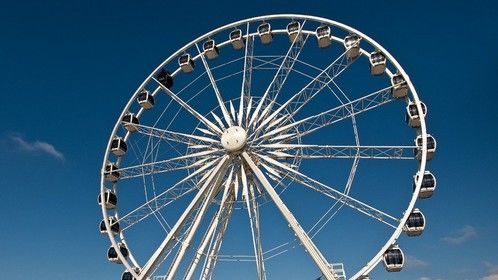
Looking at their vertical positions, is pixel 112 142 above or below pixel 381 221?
above

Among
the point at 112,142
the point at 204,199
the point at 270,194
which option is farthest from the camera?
the point at 112,142

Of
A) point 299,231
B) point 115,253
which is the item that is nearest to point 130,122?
point 115,253

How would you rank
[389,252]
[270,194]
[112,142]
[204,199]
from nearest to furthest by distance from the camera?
[389,252]
[270,194]
[204,199]
[112,142]

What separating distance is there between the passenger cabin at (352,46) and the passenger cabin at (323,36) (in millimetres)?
1078

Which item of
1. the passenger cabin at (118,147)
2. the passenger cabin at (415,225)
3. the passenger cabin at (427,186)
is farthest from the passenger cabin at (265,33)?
the passenger cabin at (415,225)

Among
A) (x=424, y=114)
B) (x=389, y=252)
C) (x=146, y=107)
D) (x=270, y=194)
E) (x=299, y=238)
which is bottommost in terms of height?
(x=389, y=252)

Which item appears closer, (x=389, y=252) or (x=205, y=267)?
(x=389, y=252)

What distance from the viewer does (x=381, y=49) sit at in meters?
22.3

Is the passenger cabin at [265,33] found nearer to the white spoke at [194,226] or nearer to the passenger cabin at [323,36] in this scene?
the passenger cabin at [323,36]

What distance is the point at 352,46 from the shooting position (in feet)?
75.4

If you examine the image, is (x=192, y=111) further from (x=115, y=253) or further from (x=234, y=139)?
(x=115, y=253)

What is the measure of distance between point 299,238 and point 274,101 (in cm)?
734

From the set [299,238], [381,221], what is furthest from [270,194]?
[381,221]

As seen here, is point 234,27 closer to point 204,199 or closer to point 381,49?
point 381,49
